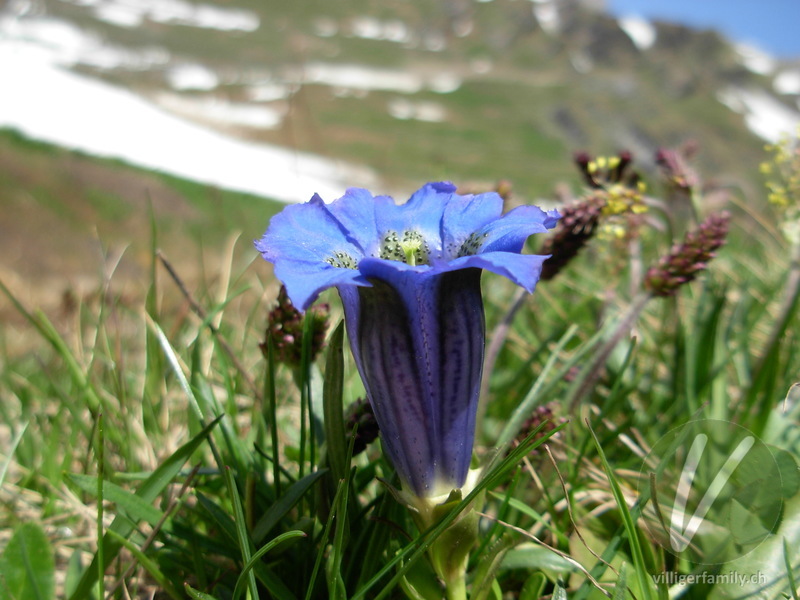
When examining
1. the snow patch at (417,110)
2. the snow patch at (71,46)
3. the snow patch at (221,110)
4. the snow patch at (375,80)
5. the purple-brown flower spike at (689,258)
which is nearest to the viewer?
the purple-brown flower spike at (689,258)

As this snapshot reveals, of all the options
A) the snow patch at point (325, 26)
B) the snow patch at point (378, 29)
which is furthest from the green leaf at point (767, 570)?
the snow patch at point (378, 29)

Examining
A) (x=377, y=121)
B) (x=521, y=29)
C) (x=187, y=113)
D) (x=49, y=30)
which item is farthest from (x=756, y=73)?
(x=49, y=30)

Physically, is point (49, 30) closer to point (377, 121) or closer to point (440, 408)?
point (377, 121)

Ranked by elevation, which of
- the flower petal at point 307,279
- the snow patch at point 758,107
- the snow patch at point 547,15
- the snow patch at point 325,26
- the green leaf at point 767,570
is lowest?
the snow patch at point 758,107

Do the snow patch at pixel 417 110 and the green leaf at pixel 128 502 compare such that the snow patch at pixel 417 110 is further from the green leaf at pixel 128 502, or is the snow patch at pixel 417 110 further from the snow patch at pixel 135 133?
the green leaf at pixel 128 502

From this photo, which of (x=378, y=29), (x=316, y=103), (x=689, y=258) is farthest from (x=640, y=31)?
(x=689, y=258)

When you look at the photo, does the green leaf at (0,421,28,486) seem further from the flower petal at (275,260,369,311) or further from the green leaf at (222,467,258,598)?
the flower petal at (275,260,369,311)
